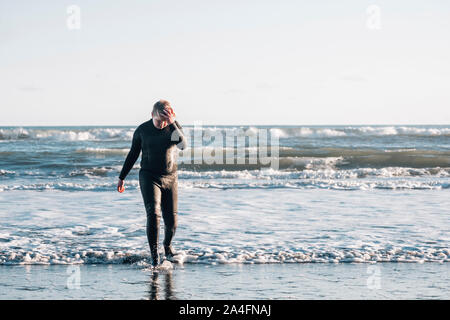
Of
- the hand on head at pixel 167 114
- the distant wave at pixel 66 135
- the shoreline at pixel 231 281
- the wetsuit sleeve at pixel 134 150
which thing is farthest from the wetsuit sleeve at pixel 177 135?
the distant wave at pixel 66 135

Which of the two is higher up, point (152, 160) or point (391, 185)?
point (152, 160)

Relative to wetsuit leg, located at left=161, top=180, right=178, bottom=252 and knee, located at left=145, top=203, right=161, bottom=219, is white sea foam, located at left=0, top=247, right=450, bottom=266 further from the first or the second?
knee, located at left=145, top=203, right=161, bottom=219

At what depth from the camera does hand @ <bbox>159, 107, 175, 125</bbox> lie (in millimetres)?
6141

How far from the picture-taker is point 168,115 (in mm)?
6160

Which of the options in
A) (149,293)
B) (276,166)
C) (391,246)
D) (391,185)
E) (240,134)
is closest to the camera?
(149,293)

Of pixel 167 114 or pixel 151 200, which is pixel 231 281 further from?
pixel 167 114

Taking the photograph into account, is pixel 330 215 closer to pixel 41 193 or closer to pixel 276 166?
pixel 41 193

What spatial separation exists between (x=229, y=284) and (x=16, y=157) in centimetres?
2400

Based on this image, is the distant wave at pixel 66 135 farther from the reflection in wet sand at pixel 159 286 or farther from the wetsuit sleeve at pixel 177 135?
the reflection in wet sand at pixel 159 286

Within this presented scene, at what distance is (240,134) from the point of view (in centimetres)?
4931

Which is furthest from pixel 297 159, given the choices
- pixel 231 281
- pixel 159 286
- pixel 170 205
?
pixel 159 286

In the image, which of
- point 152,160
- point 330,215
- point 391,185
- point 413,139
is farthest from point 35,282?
point 413,139

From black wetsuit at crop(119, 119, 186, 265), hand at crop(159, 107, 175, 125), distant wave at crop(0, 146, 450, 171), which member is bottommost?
distant wave at crop(0, 146, 450, 171)

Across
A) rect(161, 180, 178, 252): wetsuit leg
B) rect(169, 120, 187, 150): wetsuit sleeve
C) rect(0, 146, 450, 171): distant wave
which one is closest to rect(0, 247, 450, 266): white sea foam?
rect(161, 180, 178, 252): wetsuit leg
